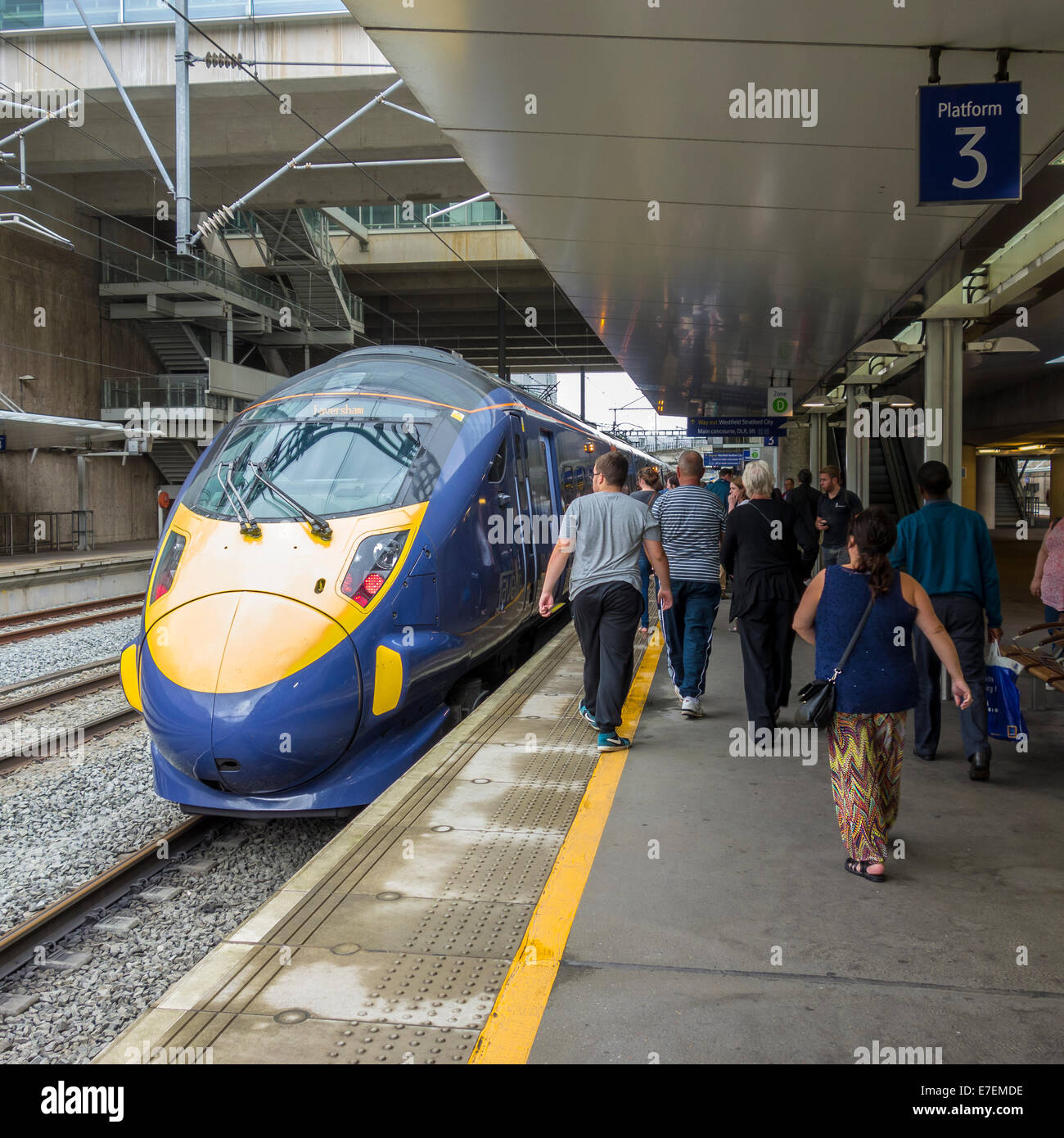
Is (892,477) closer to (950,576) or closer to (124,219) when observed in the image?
(950,576)

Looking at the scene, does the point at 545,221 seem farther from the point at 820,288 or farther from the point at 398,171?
the point at 398,171

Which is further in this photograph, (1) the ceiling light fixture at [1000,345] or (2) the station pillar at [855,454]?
(2) the station pillar at [855,454]

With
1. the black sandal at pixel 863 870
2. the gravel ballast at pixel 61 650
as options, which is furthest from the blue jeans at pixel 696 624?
the gravel ballast at pixel 61 650

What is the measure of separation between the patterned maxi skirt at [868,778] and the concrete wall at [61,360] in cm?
2555

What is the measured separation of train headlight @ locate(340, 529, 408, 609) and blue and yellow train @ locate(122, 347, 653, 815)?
0.01 meters

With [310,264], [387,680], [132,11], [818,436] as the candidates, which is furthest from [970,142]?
[310,264]

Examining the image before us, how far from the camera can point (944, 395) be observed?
849cm

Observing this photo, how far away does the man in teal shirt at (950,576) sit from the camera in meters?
5.82

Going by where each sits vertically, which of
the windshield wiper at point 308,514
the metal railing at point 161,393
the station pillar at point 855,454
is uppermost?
the metal railing at point 161,393

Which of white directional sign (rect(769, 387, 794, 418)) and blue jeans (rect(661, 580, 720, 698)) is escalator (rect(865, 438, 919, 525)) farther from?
blue jeans (rect(661, 580, 720, 698))

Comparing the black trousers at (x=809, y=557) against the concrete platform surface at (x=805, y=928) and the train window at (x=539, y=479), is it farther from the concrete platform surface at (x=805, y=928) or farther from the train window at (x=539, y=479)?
the train window at (x=539, y=479)

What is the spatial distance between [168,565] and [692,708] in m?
3.47
